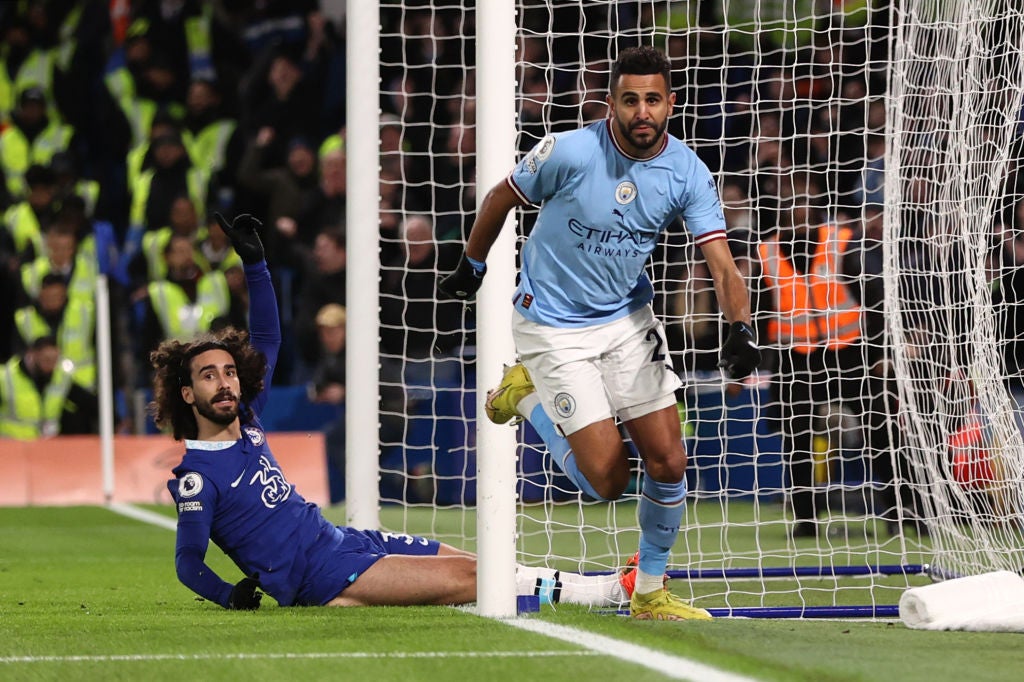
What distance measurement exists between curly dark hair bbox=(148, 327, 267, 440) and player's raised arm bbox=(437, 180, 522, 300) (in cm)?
105

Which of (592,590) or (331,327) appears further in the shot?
(331,327)

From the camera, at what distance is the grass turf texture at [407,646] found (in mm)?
4465

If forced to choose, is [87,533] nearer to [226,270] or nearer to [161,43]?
[226,270]

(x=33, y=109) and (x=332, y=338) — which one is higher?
(x=33, y=109)

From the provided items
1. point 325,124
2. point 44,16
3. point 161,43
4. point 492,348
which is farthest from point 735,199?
point 44,16

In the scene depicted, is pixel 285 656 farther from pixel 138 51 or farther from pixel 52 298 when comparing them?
pixel 138 51

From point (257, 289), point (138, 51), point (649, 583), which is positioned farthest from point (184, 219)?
point (649, 583)

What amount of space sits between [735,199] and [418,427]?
4.17 metres

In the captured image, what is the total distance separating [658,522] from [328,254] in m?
7.19

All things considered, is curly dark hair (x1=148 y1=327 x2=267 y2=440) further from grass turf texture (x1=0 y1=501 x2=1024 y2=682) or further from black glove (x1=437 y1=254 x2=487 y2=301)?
black glove (x1=437 y1=254 x2=487 y2=301)

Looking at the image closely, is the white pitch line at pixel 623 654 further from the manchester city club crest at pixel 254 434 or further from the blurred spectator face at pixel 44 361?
the blurred spectator face at pixel 44 361

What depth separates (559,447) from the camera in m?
6.06

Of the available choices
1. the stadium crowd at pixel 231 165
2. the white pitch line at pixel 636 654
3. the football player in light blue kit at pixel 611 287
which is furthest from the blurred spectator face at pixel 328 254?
the white pitch line at pixel 636 654

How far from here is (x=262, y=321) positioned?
20.9 feet
